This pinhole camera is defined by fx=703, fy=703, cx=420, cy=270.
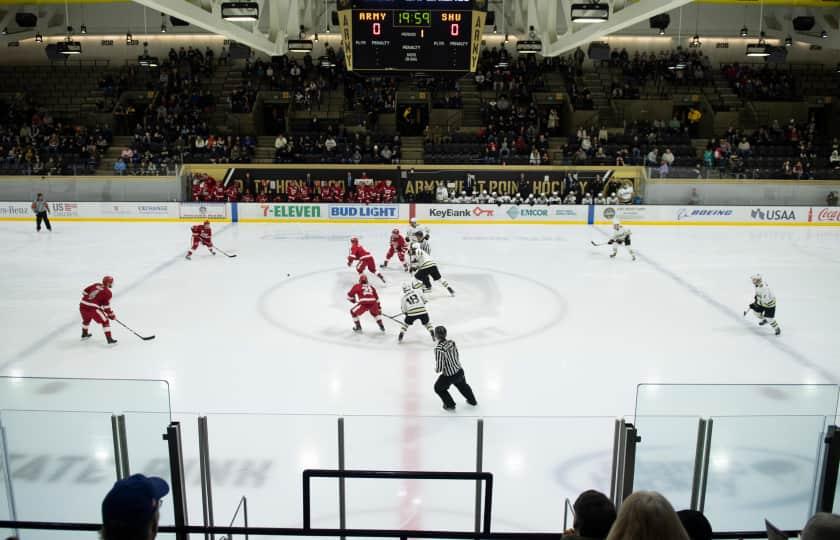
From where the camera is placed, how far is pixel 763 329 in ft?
36.3

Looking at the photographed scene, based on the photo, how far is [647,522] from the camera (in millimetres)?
1863

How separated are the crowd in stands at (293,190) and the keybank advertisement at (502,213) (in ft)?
4.99

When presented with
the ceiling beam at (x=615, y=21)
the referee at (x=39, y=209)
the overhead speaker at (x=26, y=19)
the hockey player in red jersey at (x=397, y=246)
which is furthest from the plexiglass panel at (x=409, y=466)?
the overhead speaker at (x=26, y=19)

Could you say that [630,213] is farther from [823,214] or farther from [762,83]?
[762,83]

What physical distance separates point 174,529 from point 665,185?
21.8m

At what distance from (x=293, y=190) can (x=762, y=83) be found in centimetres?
2096

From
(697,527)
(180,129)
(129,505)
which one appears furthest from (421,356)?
(180,129)

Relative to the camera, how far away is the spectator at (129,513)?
7.13 ft

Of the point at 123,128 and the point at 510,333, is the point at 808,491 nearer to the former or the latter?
the point at 510,333

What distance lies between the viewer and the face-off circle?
10516mm

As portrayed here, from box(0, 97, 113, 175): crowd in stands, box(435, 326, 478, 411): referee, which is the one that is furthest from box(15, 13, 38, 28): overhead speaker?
box(435, 326, 478, 411): referee

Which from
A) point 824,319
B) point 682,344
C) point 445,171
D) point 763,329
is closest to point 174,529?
point 682,344

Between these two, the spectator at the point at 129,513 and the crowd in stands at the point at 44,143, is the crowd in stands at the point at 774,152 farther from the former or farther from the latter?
the spectator at the point at 129,513

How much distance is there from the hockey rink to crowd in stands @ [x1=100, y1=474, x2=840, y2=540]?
75.3 inches
